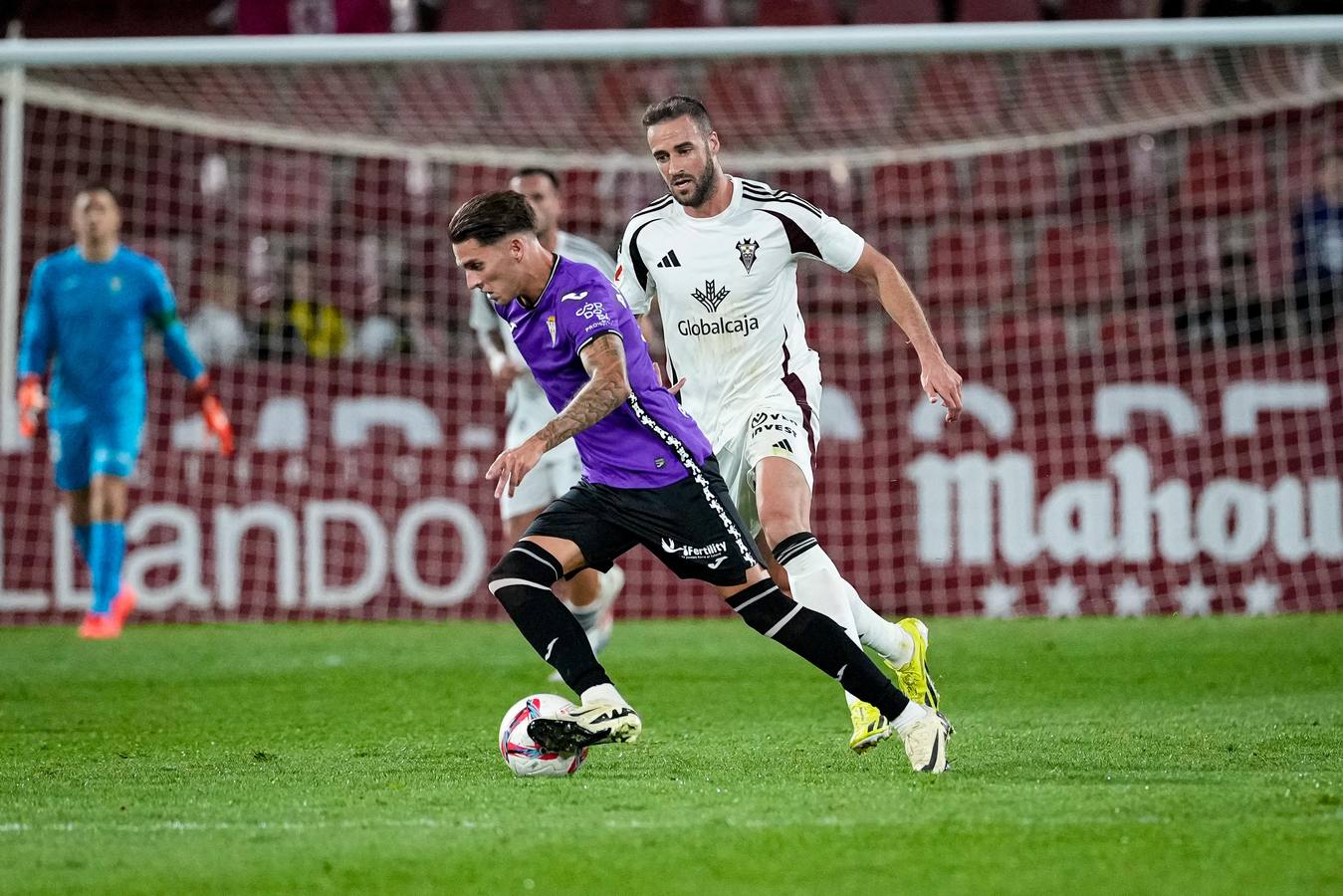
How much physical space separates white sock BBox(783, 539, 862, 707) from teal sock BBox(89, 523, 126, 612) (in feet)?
18.1

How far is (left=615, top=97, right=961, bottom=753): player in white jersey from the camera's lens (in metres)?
5.81

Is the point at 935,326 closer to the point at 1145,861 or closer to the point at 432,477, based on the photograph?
the point at 432,477

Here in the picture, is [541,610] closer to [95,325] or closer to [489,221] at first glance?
[489,221]

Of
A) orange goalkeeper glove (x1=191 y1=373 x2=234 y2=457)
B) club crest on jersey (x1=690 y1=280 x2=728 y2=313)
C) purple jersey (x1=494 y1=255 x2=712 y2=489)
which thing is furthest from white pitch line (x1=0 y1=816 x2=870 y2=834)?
orange goalkeeper glove (x1=191 y1=373 x2=234 y2=457)

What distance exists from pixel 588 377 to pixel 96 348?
5.91 meters

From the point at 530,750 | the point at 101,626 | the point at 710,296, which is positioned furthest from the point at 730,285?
the point at 101,626

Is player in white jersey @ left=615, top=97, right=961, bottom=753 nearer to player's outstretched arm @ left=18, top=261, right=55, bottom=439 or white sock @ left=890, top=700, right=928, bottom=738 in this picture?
white sock @ left=890, top=700, right=928, bottom=738

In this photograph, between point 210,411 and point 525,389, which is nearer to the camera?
point 525,389

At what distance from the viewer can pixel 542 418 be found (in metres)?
8.39

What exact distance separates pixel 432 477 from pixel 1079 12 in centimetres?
751

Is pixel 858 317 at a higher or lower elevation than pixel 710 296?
higher

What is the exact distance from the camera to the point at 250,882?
3648 mm

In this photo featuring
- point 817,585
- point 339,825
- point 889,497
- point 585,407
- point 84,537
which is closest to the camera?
point 339,825

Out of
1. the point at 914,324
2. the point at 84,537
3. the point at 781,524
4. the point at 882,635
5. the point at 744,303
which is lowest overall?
the point at 882,635
